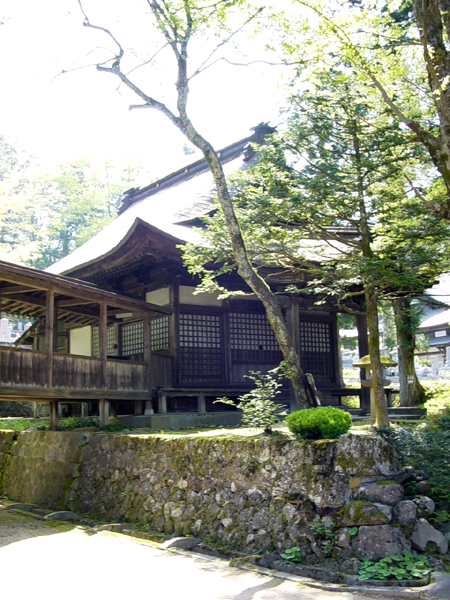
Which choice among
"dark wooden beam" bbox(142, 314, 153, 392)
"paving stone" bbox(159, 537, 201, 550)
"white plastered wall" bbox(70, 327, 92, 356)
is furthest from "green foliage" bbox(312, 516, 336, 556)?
"white plastered wall" bbox(70, 327, 92, 356)

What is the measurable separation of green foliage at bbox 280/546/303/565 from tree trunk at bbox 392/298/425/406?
34.4 feet

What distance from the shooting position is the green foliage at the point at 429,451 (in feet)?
28.5

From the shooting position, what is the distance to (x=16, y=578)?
7.88 meters

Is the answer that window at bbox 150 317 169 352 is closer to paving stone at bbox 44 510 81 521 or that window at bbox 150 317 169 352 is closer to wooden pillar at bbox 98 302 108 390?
wooden pillar at bbox 98 302 108 390

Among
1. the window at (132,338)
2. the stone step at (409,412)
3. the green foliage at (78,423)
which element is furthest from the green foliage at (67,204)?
the stone step at (409,412)

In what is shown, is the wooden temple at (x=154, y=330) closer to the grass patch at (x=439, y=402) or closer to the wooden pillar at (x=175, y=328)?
the wooden pillar at (x=175, y=328)

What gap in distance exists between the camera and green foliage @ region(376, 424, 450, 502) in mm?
8695

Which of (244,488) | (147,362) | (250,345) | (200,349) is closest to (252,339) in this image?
(250,345)

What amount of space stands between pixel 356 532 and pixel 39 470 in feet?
26.9

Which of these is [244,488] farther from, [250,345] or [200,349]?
[250,345]

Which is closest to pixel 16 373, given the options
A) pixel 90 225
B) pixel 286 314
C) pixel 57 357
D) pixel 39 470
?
pixel 57 357

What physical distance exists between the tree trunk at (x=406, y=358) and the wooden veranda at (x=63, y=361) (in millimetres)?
6823

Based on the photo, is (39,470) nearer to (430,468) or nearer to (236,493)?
(236,493)

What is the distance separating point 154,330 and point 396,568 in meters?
10.8
